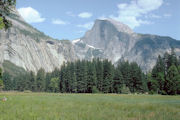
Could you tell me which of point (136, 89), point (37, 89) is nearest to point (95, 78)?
point (136, 89)

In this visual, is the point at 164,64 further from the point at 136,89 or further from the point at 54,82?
the point at 54,82

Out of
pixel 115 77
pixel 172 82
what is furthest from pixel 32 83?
pixel 172 82

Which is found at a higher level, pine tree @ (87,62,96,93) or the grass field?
pine tree @ (87,62,96,93)

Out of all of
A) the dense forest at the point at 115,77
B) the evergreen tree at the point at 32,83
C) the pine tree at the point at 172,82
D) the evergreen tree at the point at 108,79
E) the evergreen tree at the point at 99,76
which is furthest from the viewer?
the evergreen tree at the point at 32,83

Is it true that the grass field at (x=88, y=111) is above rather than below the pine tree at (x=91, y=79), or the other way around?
below

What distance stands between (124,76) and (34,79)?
61.0 metres

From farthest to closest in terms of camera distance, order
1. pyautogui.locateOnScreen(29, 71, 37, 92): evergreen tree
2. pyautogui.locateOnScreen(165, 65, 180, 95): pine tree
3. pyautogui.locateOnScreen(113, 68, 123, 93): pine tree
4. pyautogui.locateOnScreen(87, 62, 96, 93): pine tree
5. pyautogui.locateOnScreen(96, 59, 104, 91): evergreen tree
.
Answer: pyautogui.locateOnScreen(29, 71, 37, 92): evergreen tree
pyautogui.locateOnScreen(96, 59, 104, 91): evergreen tree
pyautogui.locateOnScreen(87, 62, 96, 93): pine tree
pyautogui.locateOnScreen(113, 68, 123, 93): pine tree
pyautogui.locateOnScreen(165, 65, 180, 95): pine tree

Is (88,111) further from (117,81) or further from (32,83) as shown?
(32,83)

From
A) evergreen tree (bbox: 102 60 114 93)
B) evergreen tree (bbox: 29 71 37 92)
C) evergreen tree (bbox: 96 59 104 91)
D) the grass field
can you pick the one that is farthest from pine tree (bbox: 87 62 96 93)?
the grass field

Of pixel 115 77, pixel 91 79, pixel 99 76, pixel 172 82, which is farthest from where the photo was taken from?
pixel 99 76

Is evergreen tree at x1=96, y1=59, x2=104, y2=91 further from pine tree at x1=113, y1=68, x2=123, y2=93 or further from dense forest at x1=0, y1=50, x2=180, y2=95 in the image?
pine tree at x1=113, y1=68, x2=123, y2=93

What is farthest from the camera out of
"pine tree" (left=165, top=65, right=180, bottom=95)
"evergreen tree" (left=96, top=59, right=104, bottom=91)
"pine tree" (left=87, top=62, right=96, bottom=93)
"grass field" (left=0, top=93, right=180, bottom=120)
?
"evergreen tree" (left=96, top=59, right=104, bottom=91)

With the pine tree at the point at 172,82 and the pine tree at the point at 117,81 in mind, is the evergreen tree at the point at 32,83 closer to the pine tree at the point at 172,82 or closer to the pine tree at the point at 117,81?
the pine tree at the point at 117,81

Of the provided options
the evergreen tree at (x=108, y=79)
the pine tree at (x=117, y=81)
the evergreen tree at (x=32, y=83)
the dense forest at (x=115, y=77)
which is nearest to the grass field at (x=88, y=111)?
the dense forest at (x=115, y=77)
